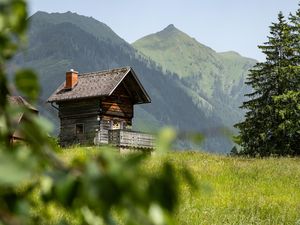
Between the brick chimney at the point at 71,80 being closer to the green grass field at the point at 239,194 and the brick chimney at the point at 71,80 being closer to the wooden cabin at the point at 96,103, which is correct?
the wooden cabin at the point at 96,103

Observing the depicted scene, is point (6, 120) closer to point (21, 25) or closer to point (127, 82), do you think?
point (21, 25)

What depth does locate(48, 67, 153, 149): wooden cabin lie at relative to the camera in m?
41.9

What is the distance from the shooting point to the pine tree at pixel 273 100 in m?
44.4

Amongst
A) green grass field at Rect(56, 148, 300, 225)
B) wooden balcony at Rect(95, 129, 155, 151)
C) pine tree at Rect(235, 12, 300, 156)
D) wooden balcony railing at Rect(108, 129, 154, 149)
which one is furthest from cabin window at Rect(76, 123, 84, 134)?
green grass field at Rect(56, 148, 300, 225)

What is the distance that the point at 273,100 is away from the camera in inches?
1826

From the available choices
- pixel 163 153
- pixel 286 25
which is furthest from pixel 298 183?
pixel 286 25

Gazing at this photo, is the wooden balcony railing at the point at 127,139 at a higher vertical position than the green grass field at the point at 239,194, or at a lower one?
lower

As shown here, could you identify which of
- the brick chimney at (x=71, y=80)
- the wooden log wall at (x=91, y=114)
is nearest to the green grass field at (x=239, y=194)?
the wooden log wall at (x=91, y=114)

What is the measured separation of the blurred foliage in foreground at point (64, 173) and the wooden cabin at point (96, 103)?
130 ft

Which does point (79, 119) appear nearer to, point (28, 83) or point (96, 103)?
point (96, 103)

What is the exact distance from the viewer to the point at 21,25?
0.84 meters

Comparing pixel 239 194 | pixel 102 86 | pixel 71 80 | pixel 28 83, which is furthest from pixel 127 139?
pixel 28 83

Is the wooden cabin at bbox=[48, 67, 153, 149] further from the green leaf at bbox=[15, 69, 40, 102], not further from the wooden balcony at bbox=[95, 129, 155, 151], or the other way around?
the green leaf at bbox=[15, 69, 40, 102]

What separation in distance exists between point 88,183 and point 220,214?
766cm
